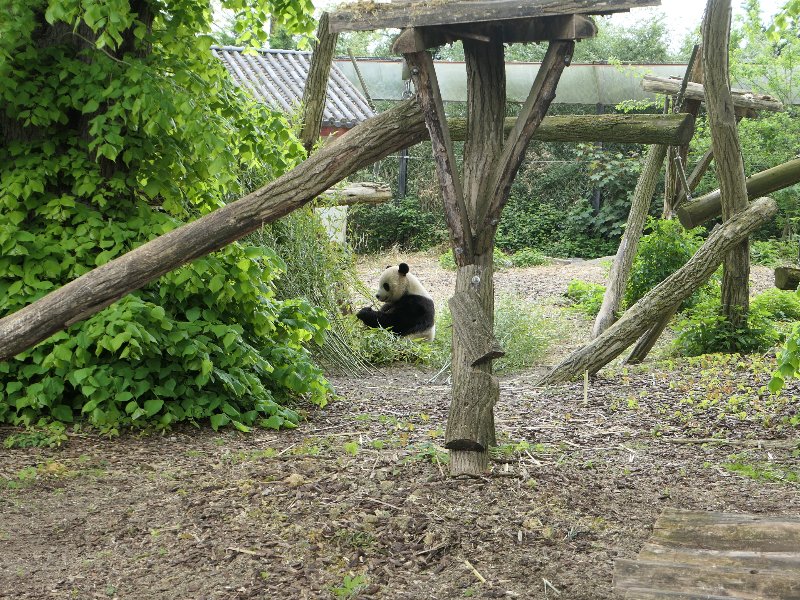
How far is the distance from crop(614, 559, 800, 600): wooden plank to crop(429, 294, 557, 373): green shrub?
6.65 metres

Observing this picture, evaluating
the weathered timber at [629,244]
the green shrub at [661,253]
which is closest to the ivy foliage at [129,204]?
the weathered timber at [629,244]

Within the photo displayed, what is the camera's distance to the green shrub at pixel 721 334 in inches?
345

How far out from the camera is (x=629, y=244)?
9969 mm

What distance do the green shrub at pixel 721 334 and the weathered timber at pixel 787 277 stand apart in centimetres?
36

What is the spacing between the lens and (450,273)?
17.0 meters

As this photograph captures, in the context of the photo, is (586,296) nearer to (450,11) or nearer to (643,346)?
(643,346)

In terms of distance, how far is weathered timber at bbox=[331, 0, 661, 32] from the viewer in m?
3.89

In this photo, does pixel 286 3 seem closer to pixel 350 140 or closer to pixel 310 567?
pixel 350 140

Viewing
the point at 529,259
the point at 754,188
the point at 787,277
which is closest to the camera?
the point at 754,188

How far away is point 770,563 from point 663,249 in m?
8.02

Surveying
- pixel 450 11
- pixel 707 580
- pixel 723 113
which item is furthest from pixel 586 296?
pixel 707 580

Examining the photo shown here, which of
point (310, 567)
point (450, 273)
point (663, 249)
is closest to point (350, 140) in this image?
point (310, 567)

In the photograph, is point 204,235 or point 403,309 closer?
point 204,235

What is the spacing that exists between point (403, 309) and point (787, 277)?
445cm
